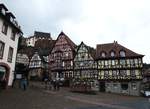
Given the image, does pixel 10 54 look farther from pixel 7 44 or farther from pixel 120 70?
pixel 120 70

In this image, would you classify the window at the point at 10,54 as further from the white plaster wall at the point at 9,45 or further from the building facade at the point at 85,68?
the building facade at the point at 85,68

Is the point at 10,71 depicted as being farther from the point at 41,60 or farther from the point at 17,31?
the point at 41,60

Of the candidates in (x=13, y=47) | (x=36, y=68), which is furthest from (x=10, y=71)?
(x=36, y=68)

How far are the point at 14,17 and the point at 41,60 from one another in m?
31.4

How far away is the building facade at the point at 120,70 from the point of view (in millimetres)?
47438

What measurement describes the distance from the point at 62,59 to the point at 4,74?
28788 mm

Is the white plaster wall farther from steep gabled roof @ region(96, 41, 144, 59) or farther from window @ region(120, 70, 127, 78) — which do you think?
window @ region(120, 70, 127, 78)

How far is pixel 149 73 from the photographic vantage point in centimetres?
6581

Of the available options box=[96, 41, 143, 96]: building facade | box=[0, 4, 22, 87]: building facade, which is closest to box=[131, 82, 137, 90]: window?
box=[96, 41, 143, 96]: building facade

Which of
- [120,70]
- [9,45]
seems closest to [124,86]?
[120,70]

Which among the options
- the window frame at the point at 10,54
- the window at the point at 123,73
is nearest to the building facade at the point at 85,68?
the window at the point at 123,73

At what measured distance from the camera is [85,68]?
51938 millimetres

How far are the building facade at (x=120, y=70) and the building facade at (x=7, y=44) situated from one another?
2679cm

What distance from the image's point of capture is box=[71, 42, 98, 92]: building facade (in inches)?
1998
